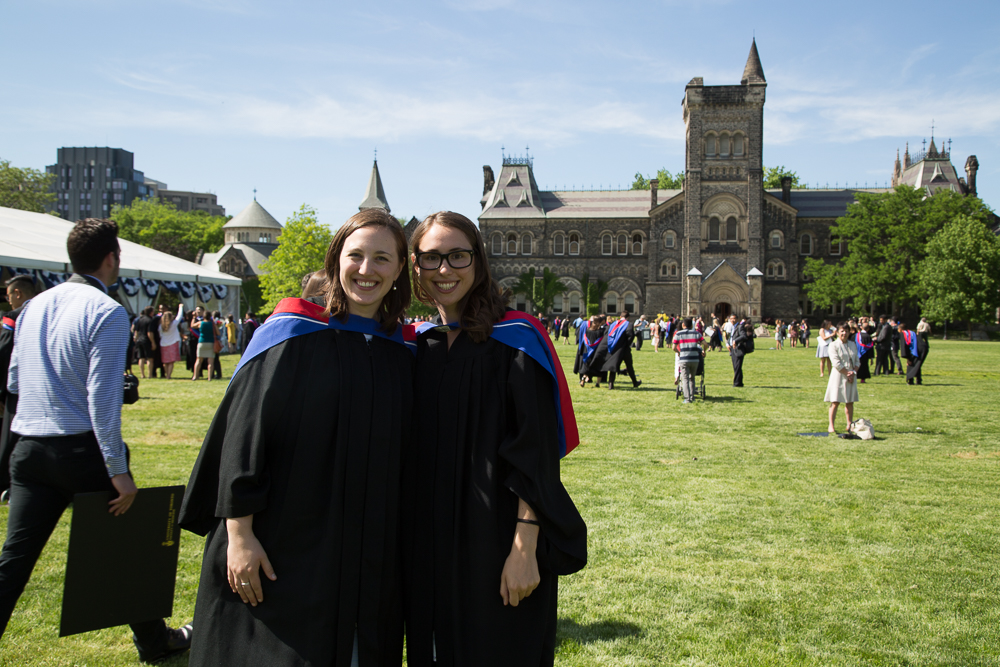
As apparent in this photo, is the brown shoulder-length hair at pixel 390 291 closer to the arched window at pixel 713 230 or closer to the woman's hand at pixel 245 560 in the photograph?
the woman's hand at pixel 245 560

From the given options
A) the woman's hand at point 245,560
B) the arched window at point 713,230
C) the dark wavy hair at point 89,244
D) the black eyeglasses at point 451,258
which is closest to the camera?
the woman's hand at point 245,560

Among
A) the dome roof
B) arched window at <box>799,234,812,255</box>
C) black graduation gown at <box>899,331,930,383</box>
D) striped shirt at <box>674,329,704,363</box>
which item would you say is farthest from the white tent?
the dome roof

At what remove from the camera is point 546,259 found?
6197 centimetres

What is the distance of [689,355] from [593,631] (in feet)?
33.1

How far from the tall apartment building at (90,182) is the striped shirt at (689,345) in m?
153

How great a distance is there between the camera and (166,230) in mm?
78562

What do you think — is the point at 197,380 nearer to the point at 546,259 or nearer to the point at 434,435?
the point at 434,435

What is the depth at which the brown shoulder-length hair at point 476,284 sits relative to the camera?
8.16ft

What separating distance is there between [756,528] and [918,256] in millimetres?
55344

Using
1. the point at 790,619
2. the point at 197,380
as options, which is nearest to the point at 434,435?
the point at 790,619

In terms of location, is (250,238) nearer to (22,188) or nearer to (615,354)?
(22,188)

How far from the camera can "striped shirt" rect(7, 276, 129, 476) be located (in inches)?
118

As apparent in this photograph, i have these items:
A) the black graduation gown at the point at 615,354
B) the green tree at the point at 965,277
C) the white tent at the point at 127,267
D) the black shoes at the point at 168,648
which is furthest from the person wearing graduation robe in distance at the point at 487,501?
the green tree at the point at 965,277

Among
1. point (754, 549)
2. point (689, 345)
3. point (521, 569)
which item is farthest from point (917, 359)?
point (521, 569)
